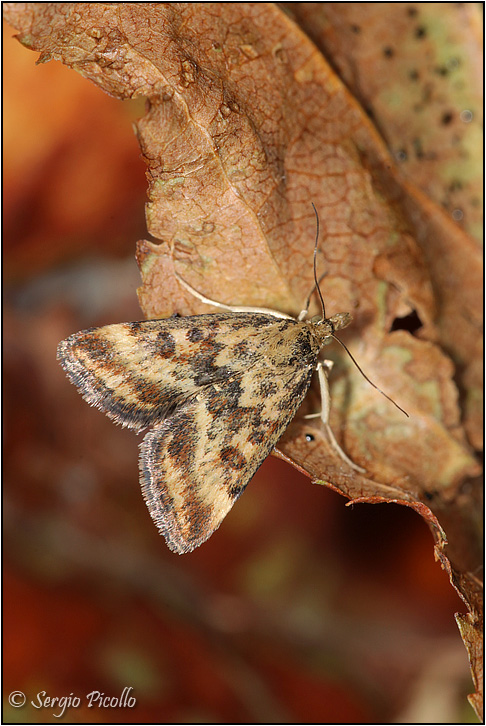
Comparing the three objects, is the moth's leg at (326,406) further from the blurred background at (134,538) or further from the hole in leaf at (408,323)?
the blurred background at (134,538)

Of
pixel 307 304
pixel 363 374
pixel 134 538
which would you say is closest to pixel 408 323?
pixel 363 374

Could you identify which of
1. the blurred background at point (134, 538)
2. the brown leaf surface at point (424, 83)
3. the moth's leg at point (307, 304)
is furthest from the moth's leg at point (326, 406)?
the brown leaf surface at point (424, 83)

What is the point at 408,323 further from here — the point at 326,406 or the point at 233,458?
the point at 233,458

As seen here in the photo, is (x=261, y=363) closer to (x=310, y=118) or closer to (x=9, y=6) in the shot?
(x=310, y=118)

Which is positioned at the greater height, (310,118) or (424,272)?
(310,118)

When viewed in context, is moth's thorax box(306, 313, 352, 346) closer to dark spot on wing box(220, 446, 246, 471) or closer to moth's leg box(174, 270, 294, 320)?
moth's leg box(174, 270, 294, 320)

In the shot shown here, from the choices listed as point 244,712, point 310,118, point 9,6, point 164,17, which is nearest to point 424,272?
point 310,118

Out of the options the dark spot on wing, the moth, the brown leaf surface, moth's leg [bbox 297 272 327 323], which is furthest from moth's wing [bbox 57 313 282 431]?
the brown leaf surface
